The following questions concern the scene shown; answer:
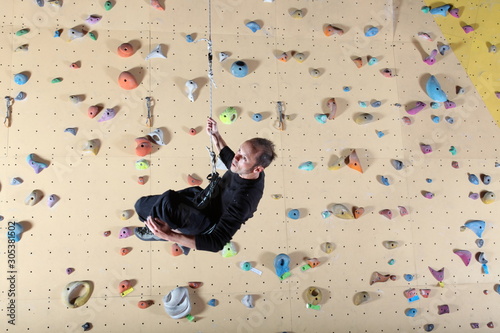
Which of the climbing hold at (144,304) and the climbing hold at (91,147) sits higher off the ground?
the climbing hold at (91,147)

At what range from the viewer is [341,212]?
2.86m

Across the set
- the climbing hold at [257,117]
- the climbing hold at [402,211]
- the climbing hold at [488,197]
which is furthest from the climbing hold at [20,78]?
the climbing hold at [488,197]

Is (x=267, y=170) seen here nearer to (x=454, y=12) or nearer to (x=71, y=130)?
(x=71, y=130)

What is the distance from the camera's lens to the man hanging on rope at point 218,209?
1.66 metres

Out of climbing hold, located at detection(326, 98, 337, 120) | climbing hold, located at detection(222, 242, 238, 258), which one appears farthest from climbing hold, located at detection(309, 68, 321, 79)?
climbing hold, located at detection(222, 242, 238, 258)

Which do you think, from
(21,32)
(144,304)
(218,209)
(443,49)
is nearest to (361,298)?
(144,304)

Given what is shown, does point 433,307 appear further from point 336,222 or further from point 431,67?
point 431,67

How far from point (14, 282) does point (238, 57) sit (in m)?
2.00

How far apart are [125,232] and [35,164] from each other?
691 millimetres

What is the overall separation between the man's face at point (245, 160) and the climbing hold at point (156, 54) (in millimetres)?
1437

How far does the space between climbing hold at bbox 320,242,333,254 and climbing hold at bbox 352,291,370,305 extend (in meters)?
0.34

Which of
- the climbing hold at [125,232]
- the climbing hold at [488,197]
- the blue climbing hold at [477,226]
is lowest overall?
the blue climbing hold at [477,226]

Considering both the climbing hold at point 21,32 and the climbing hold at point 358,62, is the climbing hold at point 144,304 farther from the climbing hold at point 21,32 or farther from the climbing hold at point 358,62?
the climbing hold at point 358,62

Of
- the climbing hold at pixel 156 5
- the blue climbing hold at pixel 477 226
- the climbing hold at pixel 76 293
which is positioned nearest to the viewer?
the climbing hold at pixel 76 293
